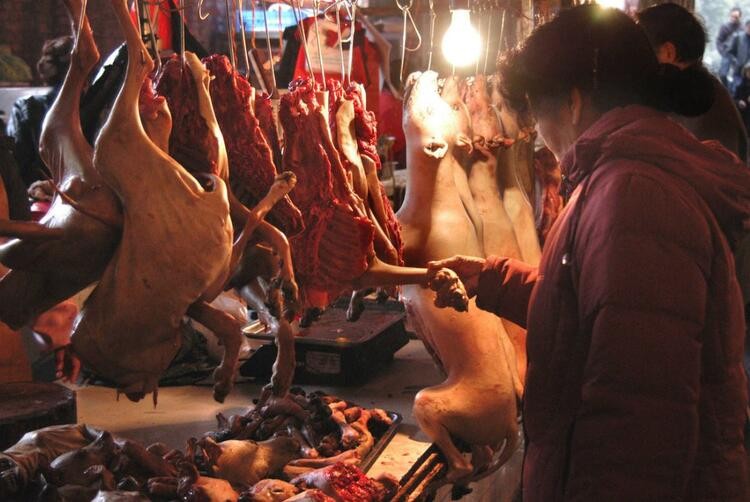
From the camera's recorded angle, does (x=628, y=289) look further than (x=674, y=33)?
No

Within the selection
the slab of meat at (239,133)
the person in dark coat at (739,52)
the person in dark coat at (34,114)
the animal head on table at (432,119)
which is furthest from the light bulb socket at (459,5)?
the person in dark coat at (739,52)

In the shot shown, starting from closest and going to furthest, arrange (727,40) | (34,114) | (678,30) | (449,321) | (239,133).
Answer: (239,133) < (678,30) < (449,321) < (34,114) < (727,40)

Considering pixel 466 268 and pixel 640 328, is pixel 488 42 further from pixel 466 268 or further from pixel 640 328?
pixel 640 328

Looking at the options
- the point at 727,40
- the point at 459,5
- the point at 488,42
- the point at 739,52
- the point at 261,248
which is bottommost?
the point at 739,52

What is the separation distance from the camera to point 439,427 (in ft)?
8.86

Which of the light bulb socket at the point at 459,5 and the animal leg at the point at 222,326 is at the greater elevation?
the light bulb socket at the point at 459,5

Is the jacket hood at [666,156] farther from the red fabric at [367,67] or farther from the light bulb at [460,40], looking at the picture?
the red fabric at [367,67]

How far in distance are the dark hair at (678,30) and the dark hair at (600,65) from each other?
828mm

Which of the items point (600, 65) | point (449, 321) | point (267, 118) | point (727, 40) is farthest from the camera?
point (727, 40)

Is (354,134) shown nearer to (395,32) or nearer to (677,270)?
(677,270)

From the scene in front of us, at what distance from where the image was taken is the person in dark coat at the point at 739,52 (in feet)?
33.4

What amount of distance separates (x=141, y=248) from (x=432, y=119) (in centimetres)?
135

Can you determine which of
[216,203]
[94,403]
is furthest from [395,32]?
[216,203]

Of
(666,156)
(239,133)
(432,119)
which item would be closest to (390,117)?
(432,119)
